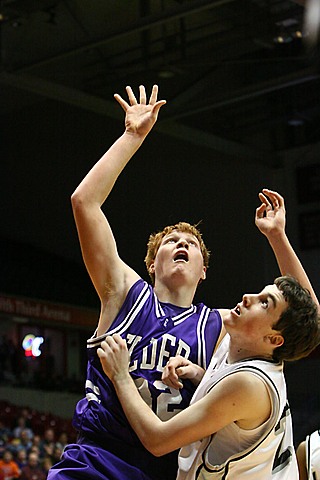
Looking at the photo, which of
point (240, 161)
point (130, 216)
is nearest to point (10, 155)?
point (130, 216)

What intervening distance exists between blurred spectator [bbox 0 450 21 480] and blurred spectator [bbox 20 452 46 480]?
0.11 m

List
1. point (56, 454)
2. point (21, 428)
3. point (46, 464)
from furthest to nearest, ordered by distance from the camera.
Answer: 1. point (21, 428)
2. point (56, 454)
3. point (46, 464)

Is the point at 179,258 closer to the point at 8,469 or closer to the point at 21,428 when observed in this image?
the point at 8,469

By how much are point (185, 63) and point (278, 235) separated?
11095 millimetres

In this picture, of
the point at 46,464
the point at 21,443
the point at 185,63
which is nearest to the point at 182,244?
the point at 46,464

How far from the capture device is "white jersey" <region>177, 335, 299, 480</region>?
278 cm

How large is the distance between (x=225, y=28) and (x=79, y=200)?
1117 centimetres

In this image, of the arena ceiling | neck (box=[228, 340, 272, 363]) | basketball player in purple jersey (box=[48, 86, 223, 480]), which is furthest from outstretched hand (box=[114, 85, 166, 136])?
the arena ceiling

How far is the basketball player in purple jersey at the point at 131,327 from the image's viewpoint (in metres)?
3.10

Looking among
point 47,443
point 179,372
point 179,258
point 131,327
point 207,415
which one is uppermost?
point 179,258

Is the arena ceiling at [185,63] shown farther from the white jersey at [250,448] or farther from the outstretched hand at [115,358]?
the white jersey at [250,448]

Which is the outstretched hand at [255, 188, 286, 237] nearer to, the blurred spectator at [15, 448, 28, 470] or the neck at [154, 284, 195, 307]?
the neck at [154, 284, 195, 307]

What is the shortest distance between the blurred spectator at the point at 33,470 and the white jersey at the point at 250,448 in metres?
8.84

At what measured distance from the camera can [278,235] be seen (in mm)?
3473
